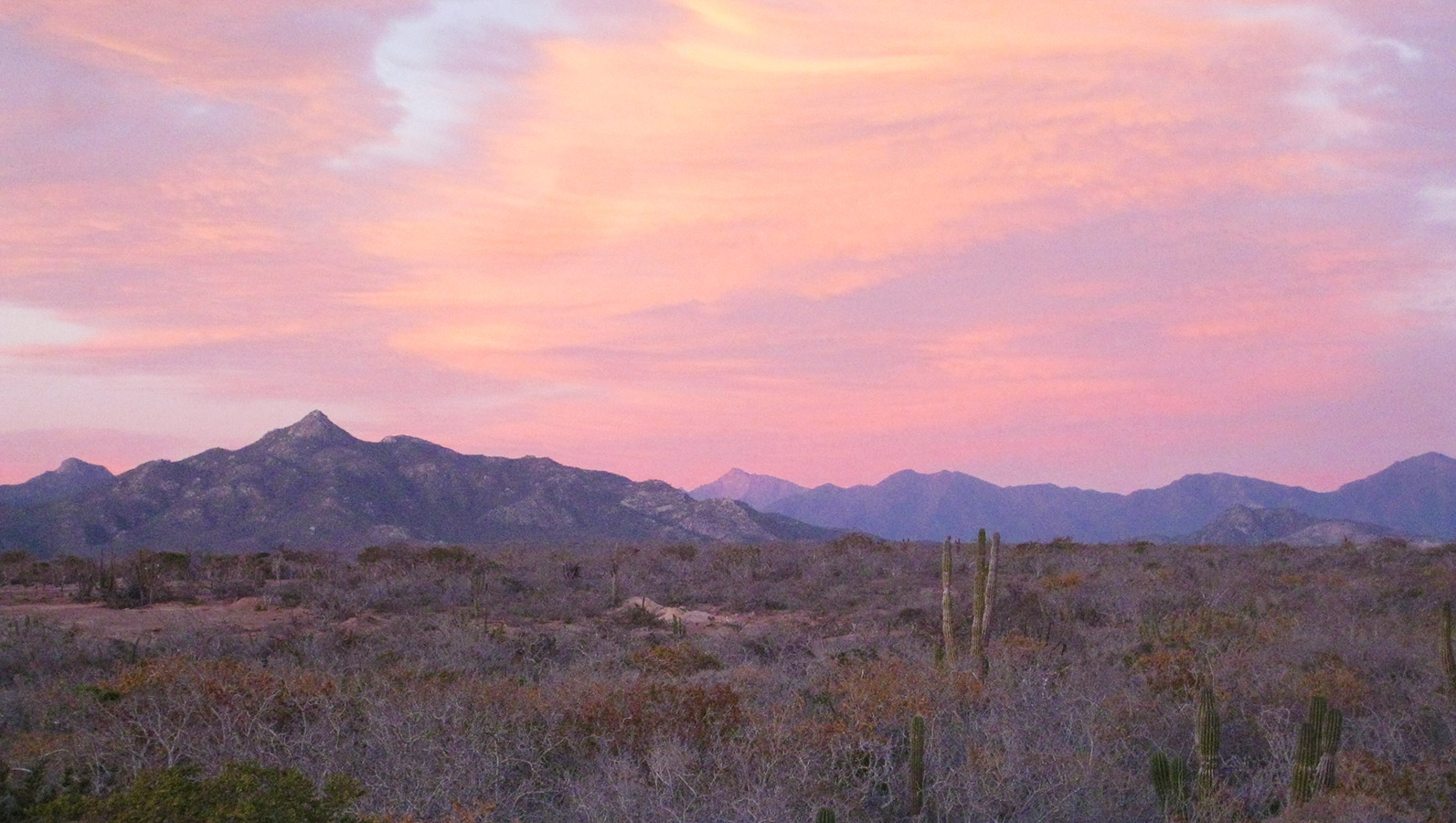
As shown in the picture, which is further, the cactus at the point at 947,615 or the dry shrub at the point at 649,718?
the cactus at the point at 947,615

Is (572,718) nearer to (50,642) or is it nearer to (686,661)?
(686,661)

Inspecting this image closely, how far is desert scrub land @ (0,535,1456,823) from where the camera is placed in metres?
8.38

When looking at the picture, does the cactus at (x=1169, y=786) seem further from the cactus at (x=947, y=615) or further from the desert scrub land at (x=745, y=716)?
the cactus at (x=947, y=615)

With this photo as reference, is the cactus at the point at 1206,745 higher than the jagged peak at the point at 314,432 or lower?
→ lower

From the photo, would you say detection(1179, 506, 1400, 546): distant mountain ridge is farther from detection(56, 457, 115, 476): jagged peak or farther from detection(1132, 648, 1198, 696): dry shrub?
detection(56, 457, 115, 476): jagged peak

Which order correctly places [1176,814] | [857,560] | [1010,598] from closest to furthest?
[1176,814]
[1010,598]
[857,560]

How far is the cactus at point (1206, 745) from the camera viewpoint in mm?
9062

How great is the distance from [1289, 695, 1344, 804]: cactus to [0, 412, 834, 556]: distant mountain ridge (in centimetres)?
5605

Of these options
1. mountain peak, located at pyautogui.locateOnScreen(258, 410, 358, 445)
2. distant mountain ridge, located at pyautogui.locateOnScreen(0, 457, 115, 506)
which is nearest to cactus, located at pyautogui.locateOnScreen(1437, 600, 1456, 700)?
mountain peak, located at pyautogui.locateOnScreen(258, 410, 358, 445)

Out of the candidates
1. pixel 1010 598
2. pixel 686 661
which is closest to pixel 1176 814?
pixel 686 661

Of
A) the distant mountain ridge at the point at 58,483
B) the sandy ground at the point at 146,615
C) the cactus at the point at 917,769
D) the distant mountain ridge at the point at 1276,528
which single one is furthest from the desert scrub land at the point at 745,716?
the distant mountain ridge at the point at 58,483

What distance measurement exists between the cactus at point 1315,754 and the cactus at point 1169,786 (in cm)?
95

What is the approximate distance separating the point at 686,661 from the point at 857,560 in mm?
19568

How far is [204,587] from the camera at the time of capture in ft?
89.9
